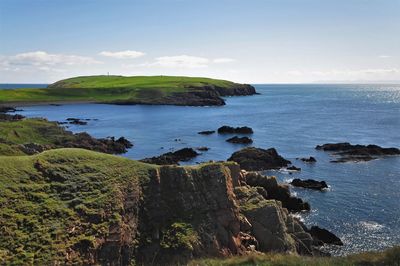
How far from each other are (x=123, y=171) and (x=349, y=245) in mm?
21227

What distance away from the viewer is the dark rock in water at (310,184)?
54.6 meters

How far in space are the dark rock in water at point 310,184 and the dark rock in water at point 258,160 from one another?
8.62m

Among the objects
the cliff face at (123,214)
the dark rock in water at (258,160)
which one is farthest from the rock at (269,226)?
the dark rock in water at (258,160)

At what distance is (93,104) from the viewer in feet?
641

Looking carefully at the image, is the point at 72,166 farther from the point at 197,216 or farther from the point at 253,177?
the point at 253,177

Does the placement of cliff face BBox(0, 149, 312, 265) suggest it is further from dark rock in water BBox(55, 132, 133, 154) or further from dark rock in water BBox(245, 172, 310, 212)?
dark rock in water BBox(55, 132, 133, 154)

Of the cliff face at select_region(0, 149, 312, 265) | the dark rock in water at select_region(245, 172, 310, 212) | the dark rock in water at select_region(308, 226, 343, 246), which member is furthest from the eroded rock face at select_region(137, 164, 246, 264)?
the dark rock in water at select_region(245, 172, 310, 212)

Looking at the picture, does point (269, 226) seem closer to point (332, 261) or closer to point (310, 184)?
point (332, 261)

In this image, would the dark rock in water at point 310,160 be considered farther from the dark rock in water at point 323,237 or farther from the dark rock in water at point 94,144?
the dark rock in water at point 94,144

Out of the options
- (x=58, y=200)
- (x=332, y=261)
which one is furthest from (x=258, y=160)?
(x=332, y=261)

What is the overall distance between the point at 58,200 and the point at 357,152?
6108 centimetres

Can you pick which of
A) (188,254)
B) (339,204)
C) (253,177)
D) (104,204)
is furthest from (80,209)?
(339,204)

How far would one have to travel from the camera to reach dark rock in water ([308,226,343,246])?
37.6 m

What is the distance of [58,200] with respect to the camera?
86.7ft
